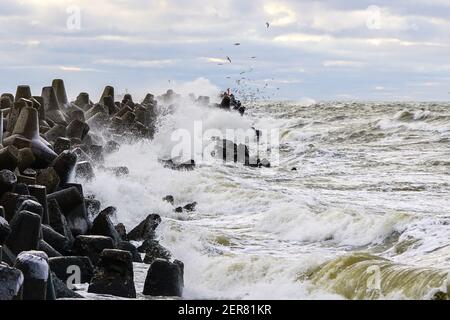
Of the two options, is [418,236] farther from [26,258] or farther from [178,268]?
[26,258]

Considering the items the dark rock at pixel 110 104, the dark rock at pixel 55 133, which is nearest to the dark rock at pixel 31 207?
the dark rock at pixel 55 133

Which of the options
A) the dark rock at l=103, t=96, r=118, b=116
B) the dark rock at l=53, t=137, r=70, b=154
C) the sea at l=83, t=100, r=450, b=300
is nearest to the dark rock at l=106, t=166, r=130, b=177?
→ the sea at l=83, t=100, r=450, b=300

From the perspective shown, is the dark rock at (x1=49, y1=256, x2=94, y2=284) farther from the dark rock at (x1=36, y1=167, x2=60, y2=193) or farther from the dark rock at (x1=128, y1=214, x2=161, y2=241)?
the dark rock at (x1=128, y1=214, x2=161, y2=241)

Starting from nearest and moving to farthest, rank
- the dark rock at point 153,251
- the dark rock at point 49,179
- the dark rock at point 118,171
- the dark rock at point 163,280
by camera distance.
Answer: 1. the dark rock at point 163,280
2. the dark rock at point 153,251
3. the dark rock at point 49,179
4. the dark rock at point 118,171

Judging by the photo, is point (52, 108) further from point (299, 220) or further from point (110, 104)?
point (299, 220)

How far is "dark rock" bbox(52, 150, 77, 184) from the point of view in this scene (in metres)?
10.4

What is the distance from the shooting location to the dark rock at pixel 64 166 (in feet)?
34.2

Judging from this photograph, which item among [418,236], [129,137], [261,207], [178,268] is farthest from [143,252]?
[129,137]

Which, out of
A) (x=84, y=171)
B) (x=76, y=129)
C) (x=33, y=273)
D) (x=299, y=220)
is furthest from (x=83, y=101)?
(x=33, y=273)

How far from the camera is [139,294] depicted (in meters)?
7.48

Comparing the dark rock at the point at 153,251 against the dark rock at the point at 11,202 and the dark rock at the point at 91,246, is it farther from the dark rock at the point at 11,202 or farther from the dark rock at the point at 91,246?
the dark rock at the point at 11,202

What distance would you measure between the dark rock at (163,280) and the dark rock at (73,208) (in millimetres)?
1789

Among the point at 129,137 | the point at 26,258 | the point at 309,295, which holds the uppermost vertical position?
the point at 129,137
